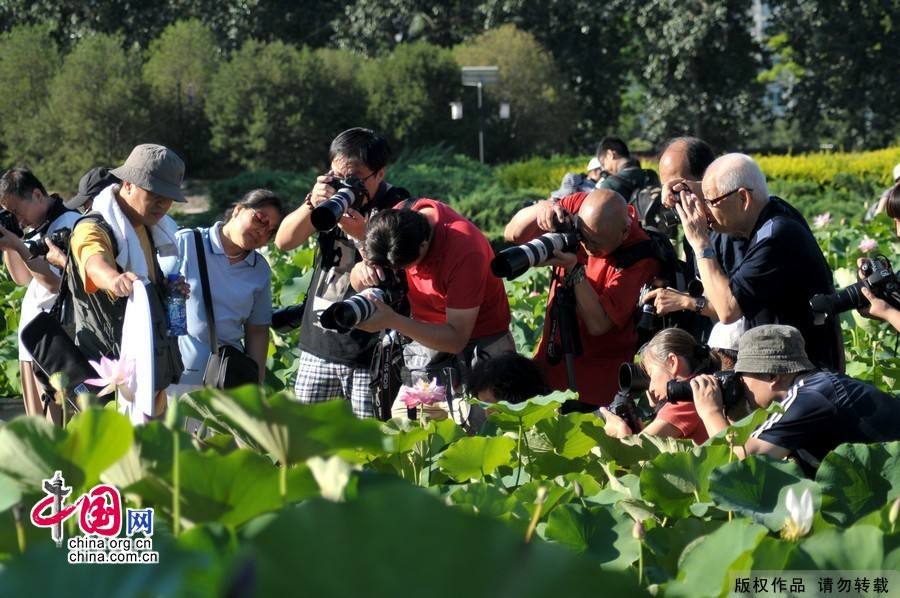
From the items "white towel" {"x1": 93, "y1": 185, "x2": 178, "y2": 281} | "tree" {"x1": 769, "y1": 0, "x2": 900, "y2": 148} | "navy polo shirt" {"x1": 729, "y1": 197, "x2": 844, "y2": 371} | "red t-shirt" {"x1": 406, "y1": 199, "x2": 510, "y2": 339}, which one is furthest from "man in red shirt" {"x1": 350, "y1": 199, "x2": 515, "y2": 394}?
"tree" {"x1": 769, "y1": 0, "x2": 900, "y2": 148}

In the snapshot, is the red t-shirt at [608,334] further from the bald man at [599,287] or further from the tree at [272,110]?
the tree at [272,110]

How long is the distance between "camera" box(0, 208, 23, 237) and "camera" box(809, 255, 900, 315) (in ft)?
10.6

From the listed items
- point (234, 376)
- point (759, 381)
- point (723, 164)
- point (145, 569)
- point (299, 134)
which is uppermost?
point (145, 569)

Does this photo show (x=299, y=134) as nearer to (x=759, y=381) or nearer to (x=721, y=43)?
(x=721, y=43)

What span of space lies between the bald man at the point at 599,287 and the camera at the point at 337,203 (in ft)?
2.17

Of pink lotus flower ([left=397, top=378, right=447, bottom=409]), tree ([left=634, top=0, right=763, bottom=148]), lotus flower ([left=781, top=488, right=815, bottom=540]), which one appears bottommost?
tree ([left=634, top=0, right=763, bottom=148])

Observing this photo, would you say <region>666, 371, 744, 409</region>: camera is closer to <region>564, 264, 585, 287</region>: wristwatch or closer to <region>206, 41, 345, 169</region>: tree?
<region>564, 264, 585, 287</region>: wristwatch

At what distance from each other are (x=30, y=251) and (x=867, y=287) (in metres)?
3.14

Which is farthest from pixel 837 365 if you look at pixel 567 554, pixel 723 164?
pixel 567 554

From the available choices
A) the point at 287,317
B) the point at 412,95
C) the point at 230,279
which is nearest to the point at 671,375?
the point at 230,279

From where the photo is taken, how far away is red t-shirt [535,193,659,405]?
13.9 ft

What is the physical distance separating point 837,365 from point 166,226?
2228 mm

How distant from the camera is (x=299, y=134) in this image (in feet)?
83.5

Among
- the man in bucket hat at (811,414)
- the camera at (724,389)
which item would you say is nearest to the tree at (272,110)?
the camera at (724,389)
